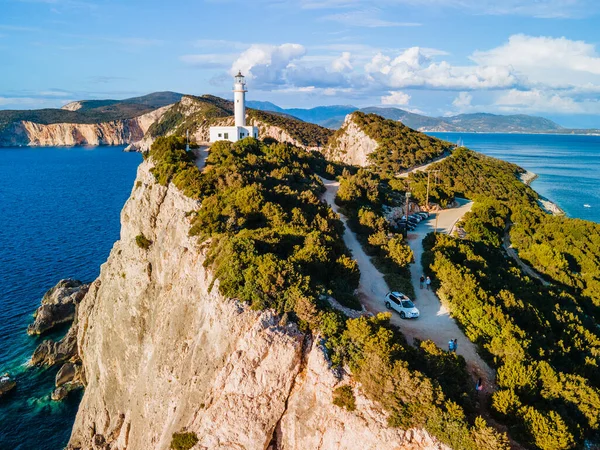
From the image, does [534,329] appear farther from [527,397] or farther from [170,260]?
[170,260]

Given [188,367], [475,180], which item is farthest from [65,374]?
[475,180]

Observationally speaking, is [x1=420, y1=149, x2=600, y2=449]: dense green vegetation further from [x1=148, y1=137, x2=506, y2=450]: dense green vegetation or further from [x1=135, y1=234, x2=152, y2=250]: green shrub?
[x1=135, y1=234, x2=152, y2=250]: green shrub

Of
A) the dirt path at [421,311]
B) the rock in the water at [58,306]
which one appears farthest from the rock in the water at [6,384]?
the dirt path at [421,311]

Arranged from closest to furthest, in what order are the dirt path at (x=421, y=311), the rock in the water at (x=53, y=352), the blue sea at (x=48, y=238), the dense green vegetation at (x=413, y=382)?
the dense green vegetation at (x=413, y=382) → the dirt path at (x=421, y=311) → the blue sea at (x=48, y=238) → the rock in the water at (x=53, y=352)

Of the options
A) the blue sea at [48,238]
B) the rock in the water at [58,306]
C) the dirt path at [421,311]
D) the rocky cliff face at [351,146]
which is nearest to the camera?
the dirt path at [421,311]

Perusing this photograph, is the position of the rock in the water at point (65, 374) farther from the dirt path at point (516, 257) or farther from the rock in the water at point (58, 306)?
the dirt path at point (516, 257)

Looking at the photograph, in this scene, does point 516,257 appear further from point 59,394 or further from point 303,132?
point 303,132
